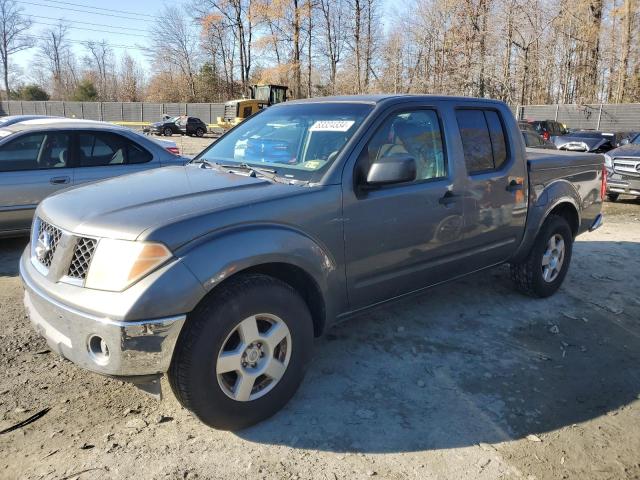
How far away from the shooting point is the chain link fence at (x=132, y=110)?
50.6m

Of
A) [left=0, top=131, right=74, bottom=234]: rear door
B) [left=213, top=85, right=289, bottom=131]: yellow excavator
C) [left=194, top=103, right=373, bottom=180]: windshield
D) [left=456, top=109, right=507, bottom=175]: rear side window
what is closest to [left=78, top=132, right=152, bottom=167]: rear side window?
[left=0, top=131, right=74, bottom=234]: rear door

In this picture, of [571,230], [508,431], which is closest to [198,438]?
[508,431]

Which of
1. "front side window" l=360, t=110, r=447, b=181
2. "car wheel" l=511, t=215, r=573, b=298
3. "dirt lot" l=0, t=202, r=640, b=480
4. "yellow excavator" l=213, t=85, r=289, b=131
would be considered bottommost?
"dirt lot" l=0, t=202, r=640, b=480

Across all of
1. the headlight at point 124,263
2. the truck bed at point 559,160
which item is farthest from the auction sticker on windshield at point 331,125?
the truck bed at point 559,160

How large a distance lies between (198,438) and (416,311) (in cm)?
238

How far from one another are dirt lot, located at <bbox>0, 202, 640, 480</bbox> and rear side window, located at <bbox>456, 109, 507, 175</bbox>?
4.46 feet

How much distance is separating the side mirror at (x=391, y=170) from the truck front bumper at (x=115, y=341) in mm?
1398

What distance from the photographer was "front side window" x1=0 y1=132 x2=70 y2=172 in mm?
5703

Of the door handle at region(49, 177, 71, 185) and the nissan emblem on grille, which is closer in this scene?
the nissan emblem on grille

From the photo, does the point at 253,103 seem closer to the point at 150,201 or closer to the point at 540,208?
the point at 540,208

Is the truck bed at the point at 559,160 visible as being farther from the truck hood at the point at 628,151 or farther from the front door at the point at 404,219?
the truck hood at the point at 628,151

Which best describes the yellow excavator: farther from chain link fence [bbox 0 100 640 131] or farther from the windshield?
the windshield

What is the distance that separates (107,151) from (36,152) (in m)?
0.77

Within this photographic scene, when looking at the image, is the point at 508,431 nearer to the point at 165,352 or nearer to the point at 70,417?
the point at 165,352
